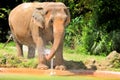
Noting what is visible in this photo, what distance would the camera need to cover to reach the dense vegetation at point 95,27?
19.8 m

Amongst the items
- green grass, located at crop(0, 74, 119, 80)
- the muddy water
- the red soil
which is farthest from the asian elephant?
green grass, located at crop(0, 74, 119, 80)

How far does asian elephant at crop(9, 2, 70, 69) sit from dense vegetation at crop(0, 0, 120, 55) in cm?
584

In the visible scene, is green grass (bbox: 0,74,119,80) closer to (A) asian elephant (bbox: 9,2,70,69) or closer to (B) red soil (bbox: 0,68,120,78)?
(B) red soil (bbox: 0,68,120,78)

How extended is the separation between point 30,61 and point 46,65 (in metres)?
0.59

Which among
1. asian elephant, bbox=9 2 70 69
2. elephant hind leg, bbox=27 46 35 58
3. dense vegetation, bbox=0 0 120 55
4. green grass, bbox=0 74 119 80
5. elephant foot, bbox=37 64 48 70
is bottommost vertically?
dense vegetation, bbox=0 0 120 55

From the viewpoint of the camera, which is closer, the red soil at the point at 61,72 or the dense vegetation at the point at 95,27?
the red soil at the point at 61,72

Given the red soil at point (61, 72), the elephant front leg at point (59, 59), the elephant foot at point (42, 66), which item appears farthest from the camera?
the elephant front leg at point (59, 59)

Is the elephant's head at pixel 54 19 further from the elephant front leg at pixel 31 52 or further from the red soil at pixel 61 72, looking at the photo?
the elephant front leg at pixel 31 52

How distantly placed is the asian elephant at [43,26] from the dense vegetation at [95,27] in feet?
19.2

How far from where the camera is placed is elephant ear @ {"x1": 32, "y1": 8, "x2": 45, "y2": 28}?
12.7 meters

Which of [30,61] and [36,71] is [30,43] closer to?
[30,61]

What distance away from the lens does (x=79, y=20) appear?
76.2 feet

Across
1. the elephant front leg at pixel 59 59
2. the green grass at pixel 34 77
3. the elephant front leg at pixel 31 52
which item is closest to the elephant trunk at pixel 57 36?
the elephant front leg at pixel 59 59

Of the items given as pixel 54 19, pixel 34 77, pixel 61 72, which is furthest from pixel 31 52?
pixel 34 77
